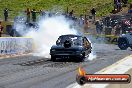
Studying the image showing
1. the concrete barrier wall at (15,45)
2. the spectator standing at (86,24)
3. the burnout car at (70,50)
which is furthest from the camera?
the spectator standing at (86,24)

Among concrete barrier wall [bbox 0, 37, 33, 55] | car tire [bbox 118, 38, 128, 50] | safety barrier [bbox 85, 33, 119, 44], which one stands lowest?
safety barrier [bbox 85, 33, 119, 44]

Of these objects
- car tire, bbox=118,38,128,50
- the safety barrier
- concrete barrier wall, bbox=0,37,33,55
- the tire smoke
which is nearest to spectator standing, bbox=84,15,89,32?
the safety barrier

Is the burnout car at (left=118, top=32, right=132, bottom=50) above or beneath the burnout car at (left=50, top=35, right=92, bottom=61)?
beneath

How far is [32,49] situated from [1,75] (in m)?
15.4

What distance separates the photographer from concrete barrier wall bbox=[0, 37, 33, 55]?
23.0m

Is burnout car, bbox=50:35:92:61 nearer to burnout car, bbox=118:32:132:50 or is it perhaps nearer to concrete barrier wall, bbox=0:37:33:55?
concrete barrier wall, bbox=0:37:33:55

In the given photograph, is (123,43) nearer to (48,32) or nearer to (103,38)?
(48,32)

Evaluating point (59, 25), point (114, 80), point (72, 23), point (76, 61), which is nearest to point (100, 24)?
point (72, 23)

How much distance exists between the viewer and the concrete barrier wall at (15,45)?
22956 mm

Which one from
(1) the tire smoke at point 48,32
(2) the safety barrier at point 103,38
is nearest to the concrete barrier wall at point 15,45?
(1) the tire smoke at point 48,32

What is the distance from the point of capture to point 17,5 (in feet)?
234

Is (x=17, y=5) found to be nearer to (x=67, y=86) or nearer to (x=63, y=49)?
(x=63, y=49)

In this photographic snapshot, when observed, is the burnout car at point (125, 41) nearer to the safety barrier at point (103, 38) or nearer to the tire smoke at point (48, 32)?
the tire smoke at point (48, 32)

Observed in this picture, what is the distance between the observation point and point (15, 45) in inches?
978
